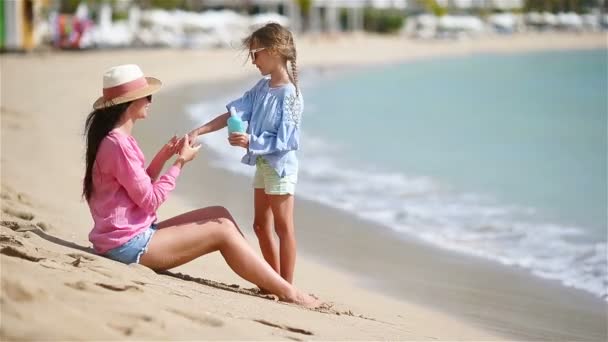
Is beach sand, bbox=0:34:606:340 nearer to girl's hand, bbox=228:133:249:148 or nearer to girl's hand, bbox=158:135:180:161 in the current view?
girl's hand, bbox=158:135:180:161

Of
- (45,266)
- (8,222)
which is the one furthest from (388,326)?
(8,222)

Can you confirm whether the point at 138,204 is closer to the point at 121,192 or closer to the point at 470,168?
the point at 121,192

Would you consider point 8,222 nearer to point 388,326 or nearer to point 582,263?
point 388,326

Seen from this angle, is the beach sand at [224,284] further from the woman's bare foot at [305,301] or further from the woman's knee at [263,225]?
the woman's knee at [263,225]

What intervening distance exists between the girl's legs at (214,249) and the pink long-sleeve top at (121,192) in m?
0.13

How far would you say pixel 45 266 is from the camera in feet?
14.1

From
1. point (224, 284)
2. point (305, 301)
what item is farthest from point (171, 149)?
point (305, 301)

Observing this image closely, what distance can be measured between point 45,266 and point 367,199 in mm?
6073

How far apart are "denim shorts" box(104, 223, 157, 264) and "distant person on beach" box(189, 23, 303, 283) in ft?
1.68

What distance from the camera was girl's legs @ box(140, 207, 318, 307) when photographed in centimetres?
485

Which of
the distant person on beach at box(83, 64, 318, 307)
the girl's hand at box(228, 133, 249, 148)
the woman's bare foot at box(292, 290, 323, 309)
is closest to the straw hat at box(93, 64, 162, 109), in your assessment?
the distant person on beach at box(83, 64, 318, 307)

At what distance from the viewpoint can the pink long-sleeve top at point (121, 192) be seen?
183 inches

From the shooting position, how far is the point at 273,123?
4.97 m

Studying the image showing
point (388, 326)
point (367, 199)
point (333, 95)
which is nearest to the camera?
point (388, 326)
